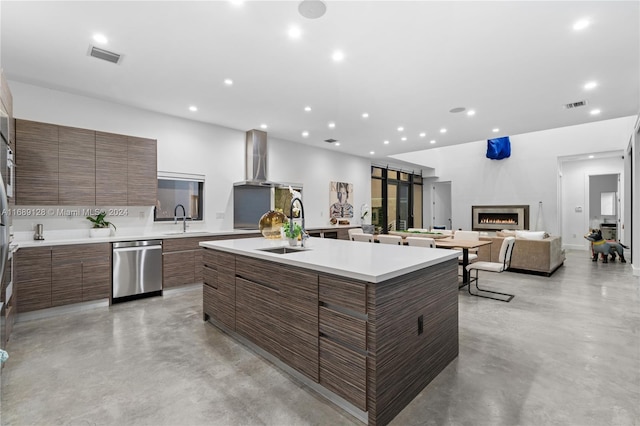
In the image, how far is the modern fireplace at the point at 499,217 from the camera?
361 inches

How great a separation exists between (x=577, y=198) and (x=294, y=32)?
1039cm

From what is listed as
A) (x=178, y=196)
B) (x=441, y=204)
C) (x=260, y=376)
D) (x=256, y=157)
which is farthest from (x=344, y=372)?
(x=441, y=204)

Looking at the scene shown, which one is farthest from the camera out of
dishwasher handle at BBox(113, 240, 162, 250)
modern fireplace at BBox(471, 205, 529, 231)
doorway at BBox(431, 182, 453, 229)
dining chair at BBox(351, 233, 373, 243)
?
doorway at BBox(431, 182, 453, 229)

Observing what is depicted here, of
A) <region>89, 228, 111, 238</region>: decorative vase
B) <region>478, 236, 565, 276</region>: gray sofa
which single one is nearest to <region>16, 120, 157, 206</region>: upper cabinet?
<region>89, 228, 111, 238</region>: decorative vase

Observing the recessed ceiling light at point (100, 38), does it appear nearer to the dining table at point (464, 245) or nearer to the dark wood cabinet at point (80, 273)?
the dark wood cabinet at point (80, 273)

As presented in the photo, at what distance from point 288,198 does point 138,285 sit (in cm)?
345

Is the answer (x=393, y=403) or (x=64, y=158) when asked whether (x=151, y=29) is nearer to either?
→ (x=64, y=158)

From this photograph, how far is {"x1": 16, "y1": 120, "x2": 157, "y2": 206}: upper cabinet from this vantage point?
139 inches

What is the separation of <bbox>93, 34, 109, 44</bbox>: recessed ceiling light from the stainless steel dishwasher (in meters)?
2.38

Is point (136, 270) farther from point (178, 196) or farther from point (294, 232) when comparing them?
point (294, 232)

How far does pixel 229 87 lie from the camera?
388 cm

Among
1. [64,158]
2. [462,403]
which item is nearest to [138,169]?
[64,158]

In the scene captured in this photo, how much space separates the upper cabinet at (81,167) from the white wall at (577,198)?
11.2 m

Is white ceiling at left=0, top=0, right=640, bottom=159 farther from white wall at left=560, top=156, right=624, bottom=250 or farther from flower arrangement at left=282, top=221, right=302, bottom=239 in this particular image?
white wall at left=560, top=156, right=624, bottom=250
